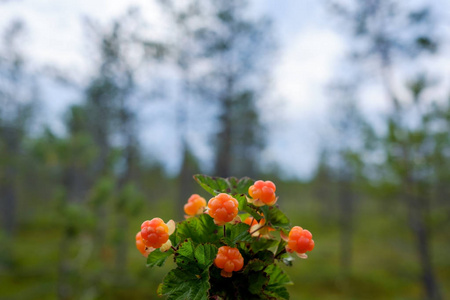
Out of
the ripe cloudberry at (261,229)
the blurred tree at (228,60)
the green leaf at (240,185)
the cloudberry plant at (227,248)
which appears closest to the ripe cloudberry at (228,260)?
the cloudberry plant at (227,248)

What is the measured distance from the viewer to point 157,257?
2.32ft

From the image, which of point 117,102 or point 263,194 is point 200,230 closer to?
point 263,194

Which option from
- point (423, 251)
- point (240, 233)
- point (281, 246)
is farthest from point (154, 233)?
point (423, 251)

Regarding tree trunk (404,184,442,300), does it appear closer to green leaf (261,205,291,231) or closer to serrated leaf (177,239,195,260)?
green leaf (261,205,291,231)

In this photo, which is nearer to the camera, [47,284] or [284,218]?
[284,218]

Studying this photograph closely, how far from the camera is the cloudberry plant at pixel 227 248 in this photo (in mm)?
630

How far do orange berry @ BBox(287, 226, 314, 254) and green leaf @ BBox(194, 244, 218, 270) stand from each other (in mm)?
183

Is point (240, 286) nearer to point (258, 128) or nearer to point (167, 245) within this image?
point (167, 245)

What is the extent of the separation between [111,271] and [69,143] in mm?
4388

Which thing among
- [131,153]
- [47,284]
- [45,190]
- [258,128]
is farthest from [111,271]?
[45,190]

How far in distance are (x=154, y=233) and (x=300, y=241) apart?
1.11ft

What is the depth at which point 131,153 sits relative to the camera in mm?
8422

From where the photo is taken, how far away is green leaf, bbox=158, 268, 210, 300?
608 mm

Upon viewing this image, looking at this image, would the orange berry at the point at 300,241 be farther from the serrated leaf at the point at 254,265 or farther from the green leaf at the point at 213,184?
the green leaf at the point at 213,184
